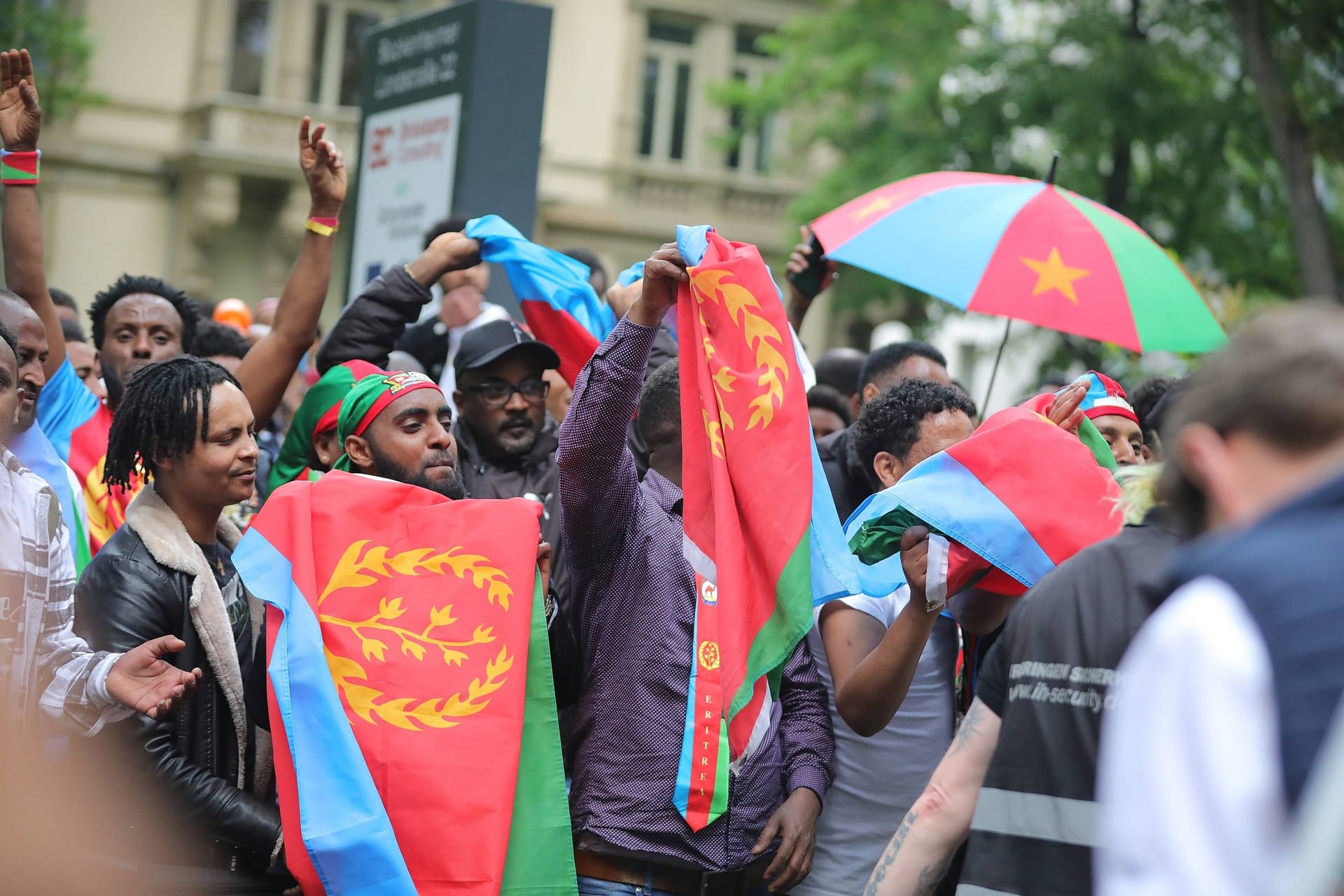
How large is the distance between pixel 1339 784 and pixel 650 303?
2290 mm

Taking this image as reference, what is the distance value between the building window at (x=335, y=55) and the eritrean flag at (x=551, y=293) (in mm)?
15708

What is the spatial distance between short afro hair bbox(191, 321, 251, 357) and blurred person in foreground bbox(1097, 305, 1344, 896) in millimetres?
4732

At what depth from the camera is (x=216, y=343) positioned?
5.93 metres

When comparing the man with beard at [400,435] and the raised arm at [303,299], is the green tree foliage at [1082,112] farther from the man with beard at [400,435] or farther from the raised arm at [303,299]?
the man with beard at [400,435]

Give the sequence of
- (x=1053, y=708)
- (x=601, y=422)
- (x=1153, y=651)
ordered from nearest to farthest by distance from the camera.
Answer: (x=1153, y=651) → (x=1053, y=708) → (x=601, y=422)

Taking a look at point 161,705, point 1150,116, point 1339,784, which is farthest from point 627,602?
point 1150,116

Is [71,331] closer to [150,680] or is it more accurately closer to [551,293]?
[551,293]

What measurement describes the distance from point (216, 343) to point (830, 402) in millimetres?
2481

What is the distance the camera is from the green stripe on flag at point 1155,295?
5.00 m

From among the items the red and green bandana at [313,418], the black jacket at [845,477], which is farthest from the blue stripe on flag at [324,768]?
the black jacket at [845,477]

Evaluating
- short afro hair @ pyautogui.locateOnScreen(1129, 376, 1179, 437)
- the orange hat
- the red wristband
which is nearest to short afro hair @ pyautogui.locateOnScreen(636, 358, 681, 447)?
short afro hair @ pyautogui.locateOnScreen(1129, 376, 1179, 437)

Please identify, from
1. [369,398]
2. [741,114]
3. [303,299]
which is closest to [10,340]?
[369,398]

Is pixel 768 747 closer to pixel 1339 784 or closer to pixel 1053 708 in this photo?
pixel 1053 708

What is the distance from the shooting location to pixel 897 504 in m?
3.23
